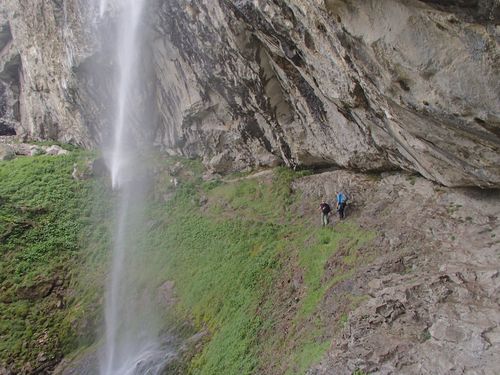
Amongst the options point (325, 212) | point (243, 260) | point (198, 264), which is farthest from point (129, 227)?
point (325, 212)

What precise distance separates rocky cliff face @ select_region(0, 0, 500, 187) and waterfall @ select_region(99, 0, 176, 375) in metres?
0.99

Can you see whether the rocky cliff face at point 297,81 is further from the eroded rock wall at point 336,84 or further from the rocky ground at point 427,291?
the rocky ground at point 427,291

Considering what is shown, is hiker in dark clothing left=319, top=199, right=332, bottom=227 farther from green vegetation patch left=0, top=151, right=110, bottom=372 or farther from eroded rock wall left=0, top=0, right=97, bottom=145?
eroded rock wall left=0, top=0, right=97, bottom=145

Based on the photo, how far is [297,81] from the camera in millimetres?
14492

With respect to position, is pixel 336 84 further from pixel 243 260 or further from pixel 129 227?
pixel 129 227

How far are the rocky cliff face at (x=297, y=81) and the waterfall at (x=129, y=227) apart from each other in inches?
39.0

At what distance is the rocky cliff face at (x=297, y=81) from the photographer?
24.8 feet

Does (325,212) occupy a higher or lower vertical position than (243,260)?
higher

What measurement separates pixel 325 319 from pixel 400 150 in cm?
521

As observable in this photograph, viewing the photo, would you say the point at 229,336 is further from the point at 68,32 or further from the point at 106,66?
the point at 68,32

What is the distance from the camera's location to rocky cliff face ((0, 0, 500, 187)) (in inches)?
298

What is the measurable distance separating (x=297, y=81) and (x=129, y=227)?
10259 millimetres

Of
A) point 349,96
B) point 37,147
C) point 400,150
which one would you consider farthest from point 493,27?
point 37,147

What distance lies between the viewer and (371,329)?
9.38m
